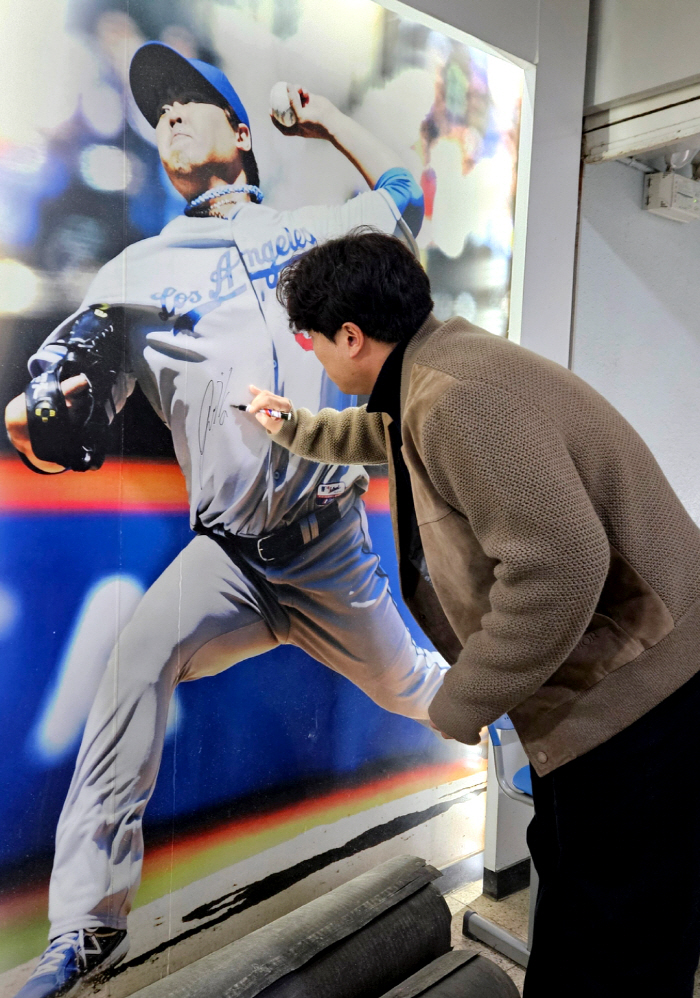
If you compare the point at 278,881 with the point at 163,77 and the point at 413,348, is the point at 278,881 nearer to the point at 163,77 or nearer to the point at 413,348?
the point at 413,348

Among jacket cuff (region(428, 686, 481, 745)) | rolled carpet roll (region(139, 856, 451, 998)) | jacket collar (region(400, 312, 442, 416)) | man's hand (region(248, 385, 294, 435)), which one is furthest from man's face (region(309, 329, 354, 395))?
rolled carpet roll (region(139, 856, 451, 998))

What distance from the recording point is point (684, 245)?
348 cm

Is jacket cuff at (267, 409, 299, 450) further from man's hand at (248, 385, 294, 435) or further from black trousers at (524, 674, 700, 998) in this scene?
black trousers at (524, 674, 700, 998)

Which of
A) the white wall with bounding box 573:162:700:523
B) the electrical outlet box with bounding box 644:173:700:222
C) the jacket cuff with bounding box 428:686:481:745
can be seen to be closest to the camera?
the jacket cuff with bounding box 428:686:481:745

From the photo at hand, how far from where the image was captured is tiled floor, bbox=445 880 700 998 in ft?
8.11

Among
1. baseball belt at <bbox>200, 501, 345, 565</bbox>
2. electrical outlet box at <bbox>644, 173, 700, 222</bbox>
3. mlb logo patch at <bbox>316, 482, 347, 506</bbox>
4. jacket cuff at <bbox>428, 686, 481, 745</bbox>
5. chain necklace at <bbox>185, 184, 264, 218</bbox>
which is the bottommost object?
jacket cuff at <bbox>428, 686, 481, 745</bbox>

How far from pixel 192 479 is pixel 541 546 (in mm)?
988

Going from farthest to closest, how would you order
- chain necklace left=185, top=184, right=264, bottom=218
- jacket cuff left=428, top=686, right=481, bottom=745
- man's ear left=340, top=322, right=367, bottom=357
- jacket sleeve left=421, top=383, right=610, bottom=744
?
chain necklace left=185, top=184, right=264, bottom=218 → man's ear left=340, top=322, right=367, bottom=357 → jacket cuff left=428, top=686, right=481, bottom=745 → jacket sleeve left=421, top=383, right=610, bottom=744

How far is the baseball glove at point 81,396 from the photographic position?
1730 millimetres

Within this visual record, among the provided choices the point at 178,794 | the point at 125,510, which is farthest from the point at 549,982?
the point at 125,510

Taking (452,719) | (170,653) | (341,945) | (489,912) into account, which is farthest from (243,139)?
(489,912)

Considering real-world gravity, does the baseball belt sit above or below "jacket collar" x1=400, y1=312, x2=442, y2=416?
below

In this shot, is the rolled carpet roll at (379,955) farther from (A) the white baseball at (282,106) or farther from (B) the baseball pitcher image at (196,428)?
(A) the white baseball at (282,106)

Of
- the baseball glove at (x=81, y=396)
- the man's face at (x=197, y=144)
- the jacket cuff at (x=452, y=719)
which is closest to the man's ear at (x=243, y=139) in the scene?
the man's face at (x=197, y=144)
